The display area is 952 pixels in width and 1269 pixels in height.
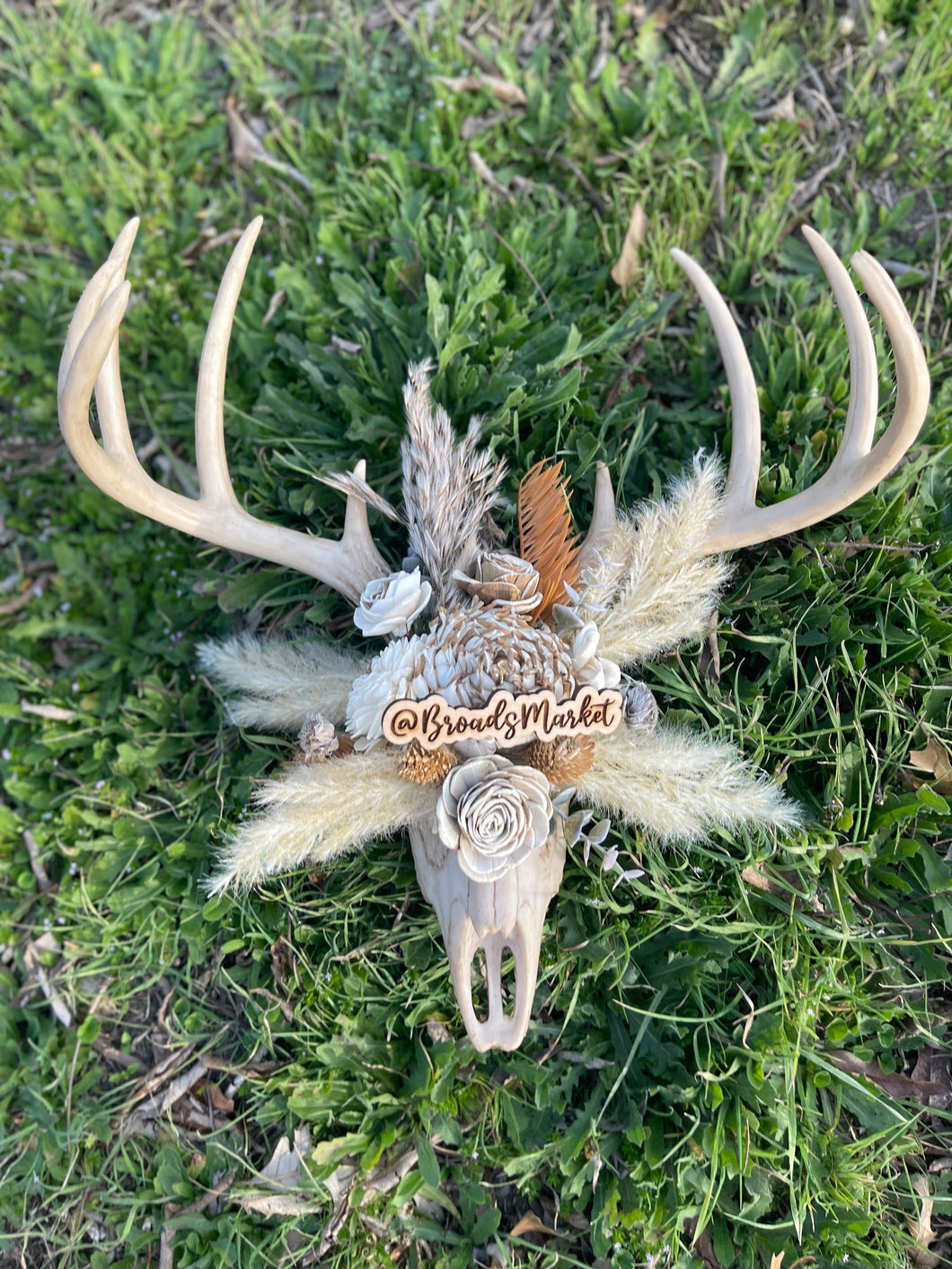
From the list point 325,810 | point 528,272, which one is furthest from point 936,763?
point 528,272

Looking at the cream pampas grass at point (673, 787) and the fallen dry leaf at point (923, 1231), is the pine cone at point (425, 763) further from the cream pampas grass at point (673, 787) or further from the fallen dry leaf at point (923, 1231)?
the fallen dry leaf at point (923, 1231)

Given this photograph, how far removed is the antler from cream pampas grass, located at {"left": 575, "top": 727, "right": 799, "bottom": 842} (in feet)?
2.61

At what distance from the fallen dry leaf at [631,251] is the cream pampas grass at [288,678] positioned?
1773mm

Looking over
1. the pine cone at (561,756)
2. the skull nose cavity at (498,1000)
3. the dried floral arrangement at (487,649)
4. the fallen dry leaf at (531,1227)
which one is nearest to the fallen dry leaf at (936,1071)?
the dried floral arrangement at (487,649)

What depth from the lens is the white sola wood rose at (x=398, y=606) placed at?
1.92 m

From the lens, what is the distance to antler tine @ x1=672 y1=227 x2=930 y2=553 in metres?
1.86

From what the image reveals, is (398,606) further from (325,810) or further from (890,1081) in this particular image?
(890,1081)

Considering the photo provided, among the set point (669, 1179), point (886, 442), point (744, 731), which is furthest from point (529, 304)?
point (669, 1179)

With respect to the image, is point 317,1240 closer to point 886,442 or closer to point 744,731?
point 744,731

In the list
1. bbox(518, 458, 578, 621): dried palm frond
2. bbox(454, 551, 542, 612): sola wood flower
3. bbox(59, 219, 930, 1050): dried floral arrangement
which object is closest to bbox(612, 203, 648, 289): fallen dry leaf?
bbox(59, 219, 930, 1050): dried floral arrangement

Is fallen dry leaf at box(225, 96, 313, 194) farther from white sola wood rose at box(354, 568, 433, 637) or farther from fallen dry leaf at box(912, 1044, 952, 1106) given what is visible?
fallen dry leaf at box(912, 1044, 952, 1106)

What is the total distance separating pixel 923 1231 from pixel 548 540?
2099mm

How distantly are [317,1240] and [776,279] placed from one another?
11.3 feet

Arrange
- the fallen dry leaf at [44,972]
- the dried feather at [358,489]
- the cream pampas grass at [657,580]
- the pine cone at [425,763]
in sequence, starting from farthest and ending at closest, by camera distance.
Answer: the fallen dry leaf at [44,972]
the dried feather at [358,489]
the cream pampas grass at [657,580]
the pine cone at [425,763]
